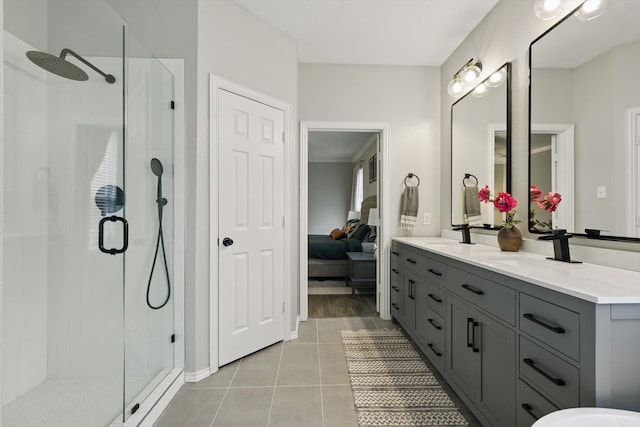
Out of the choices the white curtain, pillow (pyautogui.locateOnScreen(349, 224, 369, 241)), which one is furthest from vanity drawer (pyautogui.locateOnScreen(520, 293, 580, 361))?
the white curtain

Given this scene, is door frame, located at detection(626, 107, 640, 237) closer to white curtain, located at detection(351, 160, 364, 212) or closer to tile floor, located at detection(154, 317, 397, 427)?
tile floor, located at detection(154, 317, 397, 427)

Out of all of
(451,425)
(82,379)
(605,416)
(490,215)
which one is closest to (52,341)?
(82,379)

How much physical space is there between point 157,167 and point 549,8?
246cm

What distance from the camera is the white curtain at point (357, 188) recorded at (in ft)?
23.7

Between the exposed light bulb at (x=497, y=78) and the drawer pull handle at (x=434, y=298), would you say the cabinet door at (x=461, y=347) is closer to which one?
the drawer pull handle at (x=434, y=298)

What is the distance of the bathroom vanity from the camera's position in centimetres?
96

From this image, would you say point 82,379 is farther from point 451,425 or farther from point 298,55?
point 298,55

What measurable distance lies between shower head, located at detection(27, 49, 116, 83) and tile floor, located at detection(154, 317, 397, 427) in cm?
193

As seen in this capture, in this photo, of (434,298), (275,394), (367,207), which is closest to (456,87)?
(434,298)

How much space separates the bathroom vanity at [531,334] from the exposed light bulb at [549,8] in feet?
4.40

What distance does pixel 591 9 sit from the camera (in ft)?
4.94

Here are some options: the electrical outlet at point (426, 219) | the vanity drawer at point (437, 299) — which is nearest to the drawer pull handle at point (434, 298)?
the vanity drawer at point (437, 299)

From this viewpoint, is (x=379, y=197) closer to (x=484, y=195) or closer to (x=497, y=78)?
(x=484, y=195)

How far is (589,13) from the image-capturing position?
1517 millimetres
